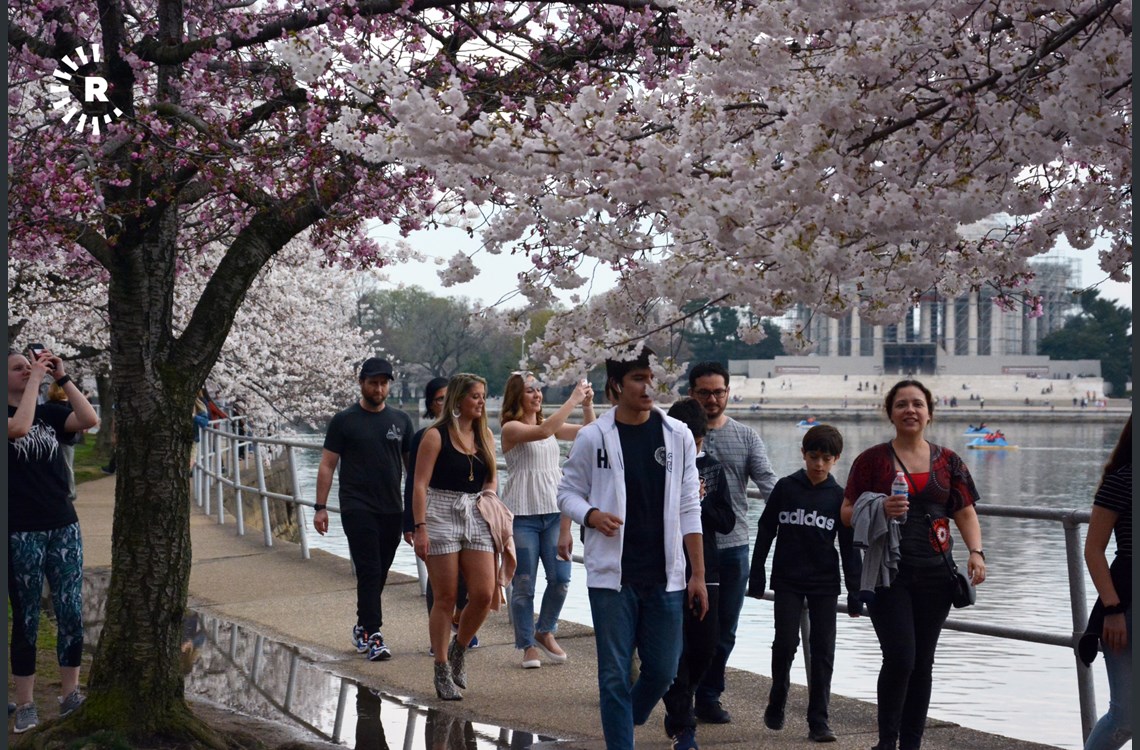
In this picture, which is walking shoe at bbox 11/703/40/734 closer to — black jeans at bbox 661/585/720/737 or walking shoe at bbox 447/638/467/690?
walking shoe at bbox 447/638/467/690

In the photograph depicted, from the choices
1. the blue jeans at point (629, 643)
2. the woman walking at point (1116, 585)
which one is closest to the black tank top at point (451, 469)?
the blue jeans at point (629, 643)

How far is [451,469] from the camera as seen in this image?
24.8 ft

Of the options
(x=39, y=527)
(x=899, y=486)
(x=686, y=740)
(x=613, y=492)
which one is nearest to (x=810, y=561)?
(x=899, y=486)

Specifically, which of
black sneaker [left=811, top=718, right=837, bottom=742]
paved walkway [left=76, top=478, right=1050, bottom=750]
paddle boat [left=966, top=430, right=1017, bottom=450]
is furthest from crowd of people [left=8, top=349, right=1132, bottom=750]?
paddle boat [left=966, top=430, right=1017, bottom=450]

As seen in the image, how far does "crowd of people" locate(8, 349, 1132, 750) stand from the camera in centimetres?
563

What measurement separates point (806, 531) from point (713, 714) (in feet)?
3.16

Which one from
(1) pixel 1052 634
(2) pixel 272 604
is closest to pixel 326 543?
(2) pixel 272 604

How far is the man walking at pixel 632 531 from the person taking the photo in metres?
5.59

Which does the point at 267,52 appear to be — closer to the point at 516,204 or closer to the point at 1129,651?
the point at 516,204

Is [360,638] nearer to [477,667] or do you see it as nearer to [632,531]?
[477,667]

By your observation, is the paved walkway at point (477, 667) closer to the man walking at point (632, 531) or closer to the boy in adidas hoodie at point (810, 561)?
the boy in adidas hoodie at point (810, 561)

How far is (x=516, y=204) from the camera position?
204 inches

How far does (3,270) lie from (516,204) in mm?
1875

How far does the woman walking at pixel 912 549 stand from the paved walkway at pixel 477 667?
425mm
